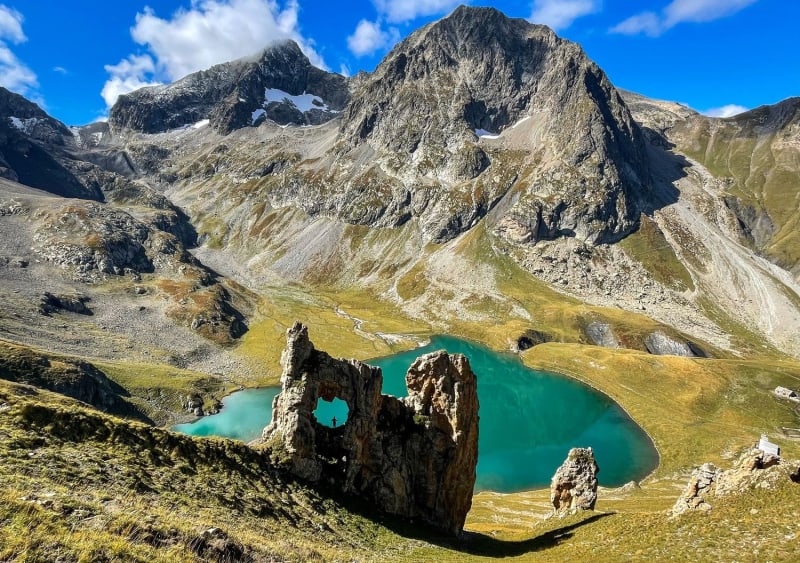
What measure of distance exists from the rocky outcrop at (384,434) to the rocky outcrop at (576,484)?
9430 mm

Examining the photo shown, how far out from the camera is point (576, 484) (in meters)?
43.3

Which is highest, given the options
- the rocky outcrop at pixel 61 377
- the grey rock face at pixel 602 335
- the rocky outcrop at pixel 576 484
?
the grey rock face at pixel 602 335

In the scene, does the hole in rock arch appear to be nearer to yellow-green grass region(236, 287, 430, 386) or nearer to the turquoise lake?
the turquoise lake

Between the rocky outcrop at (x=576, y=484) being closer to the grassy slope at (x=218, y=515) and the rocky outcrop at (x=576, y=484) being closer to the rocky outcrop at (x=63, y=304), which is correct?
the grassy slope at (x=218, y=515)

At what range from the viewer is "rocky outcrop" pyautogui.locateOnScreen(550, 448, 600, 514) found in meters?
41.9

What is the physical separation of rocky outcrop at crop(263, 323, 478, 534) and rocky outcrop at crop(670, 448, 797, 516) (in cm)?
1815

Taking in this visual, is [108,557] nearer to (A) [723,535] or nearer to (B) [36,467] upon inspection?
(B) [36,467]

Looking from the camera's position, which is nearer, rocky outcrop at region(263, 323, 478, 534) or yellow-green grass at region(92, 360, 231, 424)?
rocky outcrop at region(263, 323, 478, 534)

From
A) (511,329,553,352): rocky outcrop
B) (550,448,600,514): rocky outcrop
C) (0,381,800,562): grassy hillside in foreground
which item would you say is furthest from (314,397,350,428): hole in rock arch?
(511,329,553,352): rocky outcrop

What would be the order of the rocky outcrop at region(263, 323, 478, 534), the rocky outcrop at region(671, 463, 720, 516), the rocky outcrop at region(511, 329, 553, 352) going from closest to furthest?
the rocky outcrop at region(671, 463, 720, 516) < the rocky outcrop at region(263, 323, 478, 534) < the rocky outcrop at region(511, 329, 553, 352)

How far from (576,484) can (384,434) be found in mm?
20337

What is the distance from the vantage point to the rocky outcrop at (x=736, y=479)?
25.7 metres

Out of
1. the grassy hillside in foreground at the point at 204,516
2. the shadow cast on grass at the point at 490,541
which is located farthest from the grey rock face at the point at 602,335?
the grassy hillside in foreground at the point at 204,516

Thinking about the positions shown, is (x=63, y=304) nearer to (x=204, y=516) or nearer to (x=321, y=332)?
(x=321, y=332)
